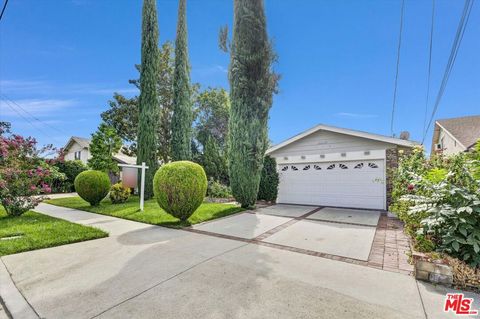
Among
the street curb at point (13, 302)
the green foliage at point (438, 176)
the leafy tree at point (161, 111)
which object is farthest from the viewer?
the leafy tree at point (161, 111)

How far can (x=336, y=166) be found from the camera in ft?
33.7

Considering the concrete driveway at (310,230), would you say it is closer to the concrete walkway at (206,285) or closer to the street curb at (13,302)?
the concrete walkway at (206,285)

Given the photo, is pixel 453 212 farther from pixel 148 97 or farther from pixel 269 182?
pixel 148 97

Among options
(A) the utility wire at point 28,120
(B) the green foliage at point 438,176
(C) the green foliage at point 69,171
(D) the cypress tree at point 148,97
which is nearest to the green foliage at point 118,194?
(D) the cypress tree at point 148,97

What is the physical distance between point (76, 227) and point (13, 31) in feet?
21.0

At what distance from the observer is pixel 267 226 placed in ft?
20.9

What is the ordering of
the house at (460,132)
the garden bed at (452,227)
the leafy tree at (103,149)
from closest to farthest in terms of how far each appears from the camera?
the garden bed at (452,227), the leafy tree at (103,149), the house at (460,132)

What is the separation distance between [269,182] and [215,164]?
207 inches

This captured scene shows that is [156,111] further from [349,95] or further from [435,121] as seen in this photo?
[435,121]

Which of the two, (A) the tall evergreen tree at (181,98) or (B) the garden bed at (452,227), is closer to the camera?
(B) the garden bed at (452,227)

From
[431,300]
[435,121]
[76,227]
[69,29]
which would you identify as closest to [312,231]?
[431,300]

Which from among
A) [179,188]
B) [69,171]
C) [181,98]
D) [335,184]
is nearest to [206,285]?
[179,188]

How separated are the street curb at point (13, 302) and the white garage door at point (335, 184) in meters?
9.74

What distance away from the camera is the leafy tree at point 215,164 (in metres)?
15.6
